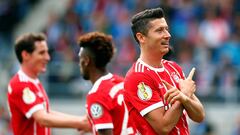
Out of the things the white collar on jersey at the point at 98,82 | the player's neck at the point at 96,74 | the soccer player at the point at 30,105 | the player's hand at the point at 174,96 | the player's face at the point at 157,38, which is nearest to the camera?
the player's hand at the point at 174,96

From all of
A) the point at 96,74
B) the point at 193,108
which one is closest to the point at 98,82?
the point at 96,74

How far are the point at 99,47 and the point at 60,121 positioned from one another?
107 cm

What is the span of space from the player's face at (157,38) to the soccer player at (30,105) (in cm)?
212

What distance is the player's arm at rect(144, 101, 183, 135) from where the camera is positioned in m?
8.22

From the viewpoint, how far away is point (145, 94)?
837 centimetres

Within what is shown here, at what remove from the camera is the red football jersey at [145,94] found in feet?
27.4

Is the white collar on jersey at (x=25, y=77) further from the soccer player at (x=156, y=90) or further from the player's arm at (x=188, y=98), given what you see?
the player's arm at (x=188, y=98)

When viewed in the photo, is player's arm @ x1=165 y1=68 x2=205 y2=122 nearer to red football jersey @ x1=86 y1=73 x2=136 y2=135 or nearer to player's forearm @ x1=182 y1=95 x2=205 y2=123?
player's forearm @ x1=182 y1=95 x2=205 y2=123

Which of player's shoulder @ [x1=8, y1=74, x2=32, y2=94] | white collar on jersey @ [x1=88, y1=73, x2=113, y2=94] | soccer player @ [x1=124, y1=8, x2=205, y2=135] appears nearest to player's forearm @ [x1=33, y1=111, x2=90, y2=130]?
player's shoulder @ [x1=8, y1=74, x2=32, y2=94]

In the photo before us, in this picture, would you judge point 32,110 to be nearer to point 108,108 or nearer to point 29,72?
point 29,72

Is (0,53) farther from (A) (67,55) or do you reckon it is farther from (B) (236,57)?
(B) (236,57)

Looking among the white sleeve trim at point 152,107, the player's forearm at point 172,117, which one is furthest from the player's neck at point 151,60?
the player's forearm at point 172,117

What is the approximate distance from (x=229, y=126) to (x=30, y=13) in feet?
25.0

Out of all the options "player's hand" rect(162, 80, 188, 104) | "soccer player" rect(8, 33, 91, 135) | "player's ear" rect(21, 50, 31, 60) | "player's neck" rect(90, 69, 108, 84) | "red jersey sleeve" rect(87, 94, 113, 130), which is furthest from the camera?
"player's ear" rect(21, 50, 31, 60)
